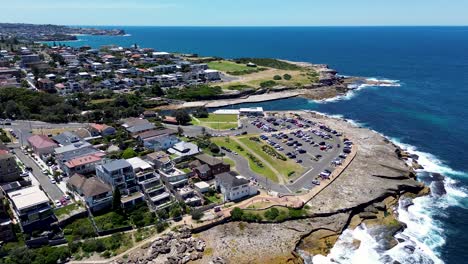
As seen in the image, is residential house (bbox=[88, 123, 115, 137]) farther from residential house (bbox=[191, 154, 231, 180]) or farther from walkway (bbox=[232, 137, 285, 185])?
walkway (bbox=[232, 137, 285, 185])

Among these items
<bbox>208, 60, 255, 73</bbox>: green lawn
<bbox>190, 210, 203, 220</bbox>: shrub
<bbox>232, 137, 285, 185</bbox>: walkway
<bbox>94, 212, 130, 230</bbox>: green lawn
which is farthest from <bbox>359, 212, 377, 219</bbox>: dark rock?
<bbox>208, 60, 255, 73</bbox>: green lawn

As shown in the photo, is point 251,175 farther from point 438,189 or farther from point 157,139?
point 438,189

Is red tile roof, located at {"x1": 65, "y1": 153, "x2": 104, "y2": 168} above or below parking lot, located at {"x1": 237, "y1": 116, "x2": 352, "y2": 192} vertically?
above

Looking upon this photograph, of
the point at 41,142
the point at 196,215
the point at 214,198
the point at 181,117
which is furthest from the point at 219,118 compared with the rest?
the point at 196,215

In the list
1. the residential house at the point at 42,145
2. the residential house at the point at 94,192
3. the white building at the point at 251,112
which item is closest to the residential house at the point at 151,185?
the residential house at the point at 94,192

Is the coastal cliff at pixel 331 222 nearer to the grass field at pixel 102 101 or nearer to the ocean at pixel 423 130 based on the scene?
the ocean at pixel 423 130

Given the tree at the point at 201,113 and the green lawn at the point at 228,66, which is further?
the green lawn at the point at 228,66
